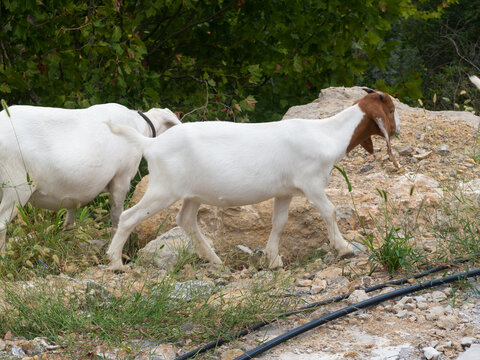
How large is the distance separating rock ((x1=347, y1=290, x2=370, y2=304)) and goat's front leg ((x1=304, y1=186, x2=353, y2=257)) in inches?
33.2

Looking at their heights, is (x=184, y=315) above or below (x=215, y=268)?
above

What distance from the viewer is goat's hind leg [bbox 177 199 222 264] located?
526cm

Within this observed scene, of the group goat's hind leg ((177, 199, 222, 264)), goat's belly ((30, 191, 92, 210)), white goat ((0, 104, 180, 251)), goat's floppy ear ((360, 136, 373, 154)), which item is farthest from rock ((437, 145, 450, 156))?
goat's belly ((30, 191, 92, 210))

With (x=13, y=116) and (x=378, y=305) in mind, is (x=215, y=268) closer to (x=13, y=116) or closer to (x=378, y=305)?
(x=378, y=305)

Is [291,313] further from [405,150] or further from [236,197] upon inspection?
[405,150]

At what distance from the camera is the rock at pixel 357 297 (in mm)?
4125

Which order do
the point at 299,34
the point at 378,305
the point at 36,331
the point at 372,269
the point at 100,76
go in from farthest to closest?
1. the point at 299,34
2. the point at 100,76
3. the point at 372,269
4. the point at 378,305
5. the point at 36,331

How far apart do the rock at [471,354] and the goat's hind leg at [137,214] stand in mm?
2241

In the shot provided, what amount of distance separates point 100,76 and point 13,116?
2659mm

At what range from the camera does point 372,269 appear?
4.53 metres

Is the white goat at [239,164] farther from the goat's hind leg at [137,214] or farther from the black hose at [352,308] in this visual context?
the black hose at [352,308]

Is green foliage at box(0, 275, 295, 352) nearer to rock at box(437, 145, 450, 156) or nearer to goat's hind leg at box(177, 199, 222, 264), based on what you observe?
goat's hind leg at box(177, 199, 222, 264)

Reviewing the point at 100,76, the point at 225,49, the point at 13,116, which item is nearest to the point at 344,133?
the point at 13,116

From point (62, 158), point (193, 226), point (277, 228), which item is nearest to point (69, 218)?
point (62, 158)
